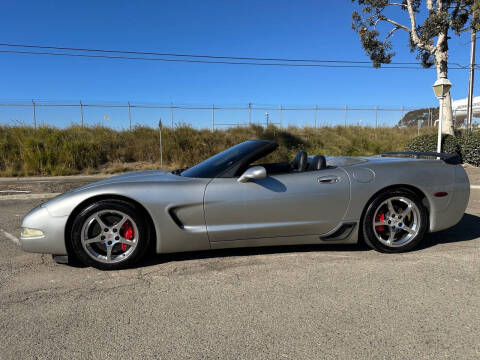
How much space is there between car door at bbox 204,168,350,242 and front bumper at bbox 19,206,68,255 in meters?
1.26

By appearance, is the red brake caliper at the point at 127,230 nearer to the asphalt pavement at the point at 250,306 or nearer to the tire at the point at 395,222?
the asphalt pavement at the point at 250,306

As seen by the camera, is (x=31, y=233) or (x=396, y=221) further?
(x=396, y=221)

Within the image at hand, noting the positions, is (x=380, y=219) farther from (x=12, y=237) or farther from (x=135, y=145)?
(x=135, y=145)

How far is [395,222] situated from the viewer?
3.35 meters

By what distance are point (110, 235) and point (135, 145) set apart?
1449cm

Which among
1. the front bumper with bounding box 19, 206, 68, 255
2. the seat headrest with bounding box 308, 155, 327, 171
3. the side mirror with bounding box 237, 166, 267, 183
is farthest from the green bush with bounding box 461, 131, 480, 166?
the front bumper with bounding box 19, 206, 68, 255

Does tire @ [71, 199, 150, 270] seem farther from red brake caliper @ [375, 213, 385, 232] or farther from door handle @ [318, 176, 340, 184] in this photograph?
red brake caliper @ [375, 213, 385, 232]

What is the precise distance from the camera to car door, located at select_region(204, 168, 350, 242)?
3018 millimetres

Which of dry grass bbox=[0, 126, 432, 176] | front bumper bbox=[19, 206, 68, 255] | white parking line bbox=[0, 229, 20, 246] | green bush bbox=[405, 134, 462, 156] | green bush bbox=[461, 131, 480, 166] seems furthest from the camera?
dry grass bbox=[0, 126, 432, 176]

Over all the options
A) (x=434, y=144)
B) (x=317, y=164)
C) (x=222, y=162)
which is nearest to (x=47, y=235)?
(x=222, y=162)

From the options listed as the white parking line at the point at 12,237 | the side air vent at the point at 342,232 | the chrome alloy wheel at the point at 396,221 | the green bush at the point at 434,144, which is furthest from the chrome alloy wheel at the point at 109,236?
the green bush at the point at 434,144

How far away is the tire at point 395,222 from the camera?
331 centimetres

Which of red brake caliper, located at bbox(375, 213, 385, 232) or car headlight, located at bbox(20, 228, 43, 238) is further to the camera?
red brake caliper, located at bbox(375, 213, 385, 232)

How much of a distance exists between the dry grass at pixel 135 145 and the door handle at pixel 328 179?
12.5 meters
